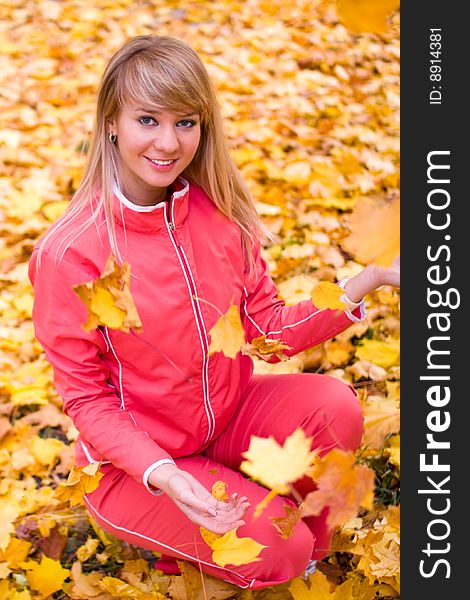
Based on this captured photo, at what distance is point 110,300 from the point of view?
1021 millimetres

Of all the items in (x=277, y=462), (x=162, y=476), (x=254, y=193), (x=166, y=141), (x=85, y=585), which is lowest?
(x=85, y=585)

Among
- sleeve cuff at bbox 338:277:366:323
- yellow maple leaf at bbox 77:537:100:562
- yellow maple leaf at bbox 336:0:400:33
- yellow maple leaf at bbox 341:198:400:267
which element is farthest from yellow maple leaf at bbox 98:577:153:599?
yellow maple leaf at bbox 336:0:400:33

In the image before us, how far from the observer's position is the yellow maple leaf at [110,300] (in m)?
1.01

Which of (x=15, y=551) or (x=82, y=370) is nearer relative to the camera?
(x=82, y=370)

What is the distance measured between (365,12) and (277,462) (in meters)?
0.46

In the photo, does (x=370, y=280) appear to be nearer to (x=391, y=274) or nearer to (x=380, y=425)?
(x=391, y=274)

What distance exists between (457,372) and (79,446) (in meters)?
0.77

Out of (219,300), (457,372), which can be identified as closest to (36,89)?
(219,300)

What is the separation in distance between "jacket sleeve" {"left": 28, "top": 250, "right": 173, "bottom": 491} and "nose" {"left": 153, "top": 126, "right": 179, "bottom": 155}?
0.25m

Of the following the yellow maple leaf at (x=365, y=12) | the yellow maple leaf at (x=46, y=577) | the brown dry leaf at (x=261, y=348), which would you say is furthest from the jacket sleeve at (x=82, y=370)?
the yellow maple leaf at (x=365, y=12)

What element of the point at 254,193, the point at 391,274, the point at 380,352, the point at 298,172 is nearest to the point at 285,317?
the point at 391,274

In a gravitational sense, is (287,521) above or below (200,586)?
above

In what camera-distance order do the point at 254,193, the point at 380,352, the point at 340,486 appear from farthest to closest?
1. the point at 254,193
2. the point at 380,352
3. the point at 340,486

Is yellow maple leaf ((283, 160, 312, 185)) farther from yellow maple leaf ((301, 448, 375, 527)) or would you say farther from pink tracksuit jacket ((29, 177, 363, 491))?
yellow maple leaf ((301, 448, 375, 527))
